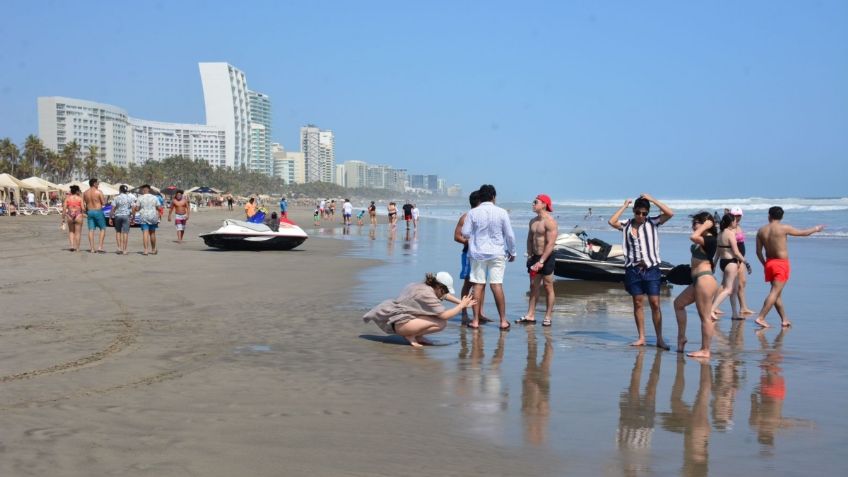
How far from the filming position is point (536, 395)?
614 centimetres

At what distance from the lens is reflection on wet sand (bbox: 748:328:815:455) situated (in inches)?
202

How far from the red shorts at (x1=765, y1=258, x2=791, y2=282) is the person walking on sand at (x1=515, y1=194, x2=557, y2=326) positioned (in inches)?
113

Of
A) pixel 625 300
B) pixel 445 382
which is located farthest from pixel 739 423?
pixel 625 300

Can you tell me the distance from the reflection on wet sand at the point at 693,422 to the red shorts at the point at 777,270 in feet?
11.8

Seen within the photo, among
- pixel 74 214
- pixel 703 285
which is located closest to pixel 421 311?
pixel 703 285

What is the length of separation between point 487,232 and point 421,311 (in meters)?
1.59

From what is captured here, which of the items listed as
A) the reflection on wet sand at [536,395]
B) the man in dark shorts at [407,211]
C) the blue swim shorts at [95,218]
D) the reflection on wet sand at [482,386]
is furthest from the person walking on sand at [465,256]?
the man in dark shorts at [407,211]

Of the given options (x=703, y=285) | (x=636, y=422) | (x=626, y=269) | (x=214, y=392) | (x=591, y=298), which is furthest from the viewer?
(x=591, y=298)

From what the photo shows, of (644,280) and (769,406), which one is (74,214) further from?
(769,406)

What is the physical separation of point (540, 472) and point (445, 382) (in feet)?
7.40

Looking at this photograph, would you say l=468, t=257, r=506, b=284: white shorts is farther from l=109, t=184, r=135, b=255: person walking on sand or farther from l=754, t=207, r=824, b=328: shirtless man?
l=109, t=184, r=135, b=255: person walking on sand

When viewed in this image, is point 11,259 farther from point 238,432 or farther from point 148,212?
point 238,432

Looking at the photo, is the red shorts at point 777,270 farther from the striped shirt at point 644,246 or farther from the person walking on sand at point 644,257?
the striped shirt at point 644,246

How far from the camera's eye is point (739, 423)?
212 inches
